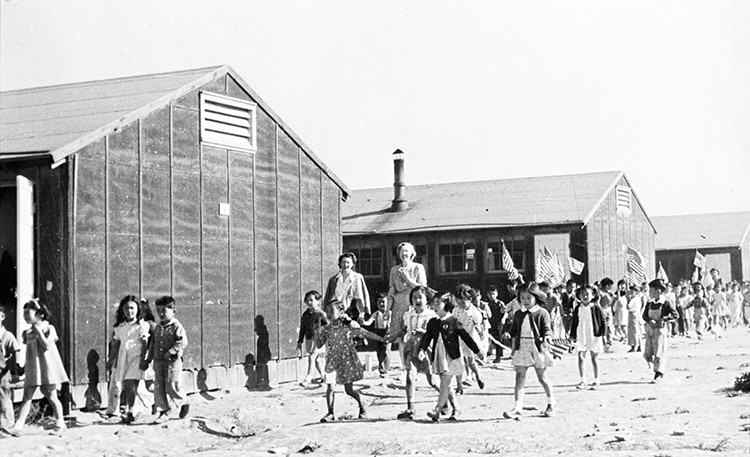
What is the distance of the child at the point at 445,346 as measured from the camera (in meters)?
13.1

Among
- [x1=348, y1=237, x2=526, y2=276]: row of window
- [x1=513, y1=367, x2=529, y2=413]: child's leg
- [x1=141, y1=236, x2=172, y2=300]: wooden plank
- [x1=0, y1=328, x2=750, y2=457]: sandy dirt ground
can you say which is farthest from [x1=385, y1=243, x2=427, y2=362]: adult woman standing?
[x1=348, y1=237, x2=526, y2=276]: row of window

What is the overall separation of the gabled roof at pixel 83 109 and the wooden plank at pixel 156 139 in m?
0.14

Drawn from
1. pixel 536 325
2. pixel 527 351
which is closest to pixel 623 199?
pixel 536 325

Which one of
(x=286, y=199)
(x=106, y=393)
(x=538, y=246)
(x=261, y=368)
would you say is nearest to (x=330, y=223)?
(x=286, y=199)

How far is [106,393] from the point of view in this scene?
46.9 feet

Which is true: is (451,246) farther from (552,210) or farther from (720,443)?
(720,443)

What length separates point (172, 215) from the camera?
15.9 metres

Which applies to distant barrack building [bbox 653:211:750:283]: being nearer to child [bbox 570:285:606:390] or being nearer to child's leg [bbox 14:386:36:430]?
child [bbox 570:285:606:390]

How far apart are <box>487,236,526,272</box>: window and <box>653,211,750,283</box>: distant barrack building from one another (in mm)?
22400

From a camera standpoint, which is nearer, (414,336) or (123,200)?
(414,336)

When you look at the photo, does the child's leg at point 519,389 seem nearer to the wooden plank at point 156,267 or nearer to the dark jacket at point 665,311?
the dark jacket at point 665,311

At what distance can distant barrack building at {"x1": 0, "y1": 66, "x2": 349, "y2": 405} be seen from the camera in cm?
1380

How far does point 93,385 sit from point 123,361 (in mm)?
682

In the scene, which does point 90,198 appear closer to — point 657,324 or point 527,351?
point 527,351
